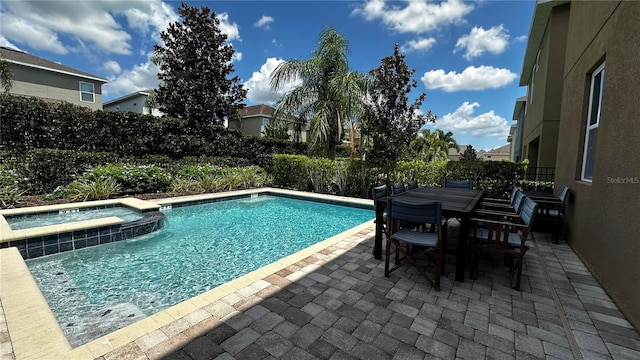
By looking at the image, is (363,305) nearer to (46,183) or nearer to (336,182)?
(336,182)

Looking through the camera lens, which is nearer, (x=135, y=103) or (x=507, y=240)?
(x=507, y=240)

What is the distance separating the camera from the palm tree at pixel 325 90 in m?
11.3

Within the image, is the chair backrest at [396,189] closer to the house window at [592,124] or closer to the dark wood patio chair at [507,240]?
the dark wood patio chair at [507,240]

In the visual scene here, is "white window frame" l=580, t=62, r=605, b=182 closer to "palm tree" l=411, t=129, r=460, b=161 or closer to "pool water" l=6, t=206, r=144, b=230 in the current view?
"pool water" l=6, t=206, r=144, b=230

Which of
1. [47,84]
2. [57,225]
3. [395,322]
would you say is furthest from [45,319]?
[47,84]

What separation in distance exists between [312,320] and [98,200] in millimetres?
8478

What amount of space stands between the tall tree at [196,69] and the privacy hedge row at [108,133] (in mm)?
1540

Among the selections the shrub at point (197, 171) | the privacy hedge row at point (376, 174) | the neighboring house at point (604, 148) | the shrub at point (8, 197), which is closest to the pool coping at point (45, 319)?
the neighboring house at point (604, 148)

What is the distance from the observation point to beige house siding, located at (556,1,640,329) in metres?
2.56

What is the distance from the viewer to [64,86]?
51.3 ft

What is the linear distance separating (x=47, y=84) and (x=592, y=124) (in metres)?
23.5

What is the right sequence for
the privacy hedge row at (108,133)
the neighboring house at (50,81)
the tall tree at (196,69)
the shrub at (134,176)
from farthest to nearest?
the neighboring house at (50,81), the tall tree at (196,69), the shrub at (134,176), the privacy hedge row at (108,133)

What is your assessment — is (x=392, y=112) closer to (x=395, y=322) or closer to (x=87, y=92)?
(x=395, y=322)

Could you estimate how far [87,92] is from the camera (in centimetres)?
1659
